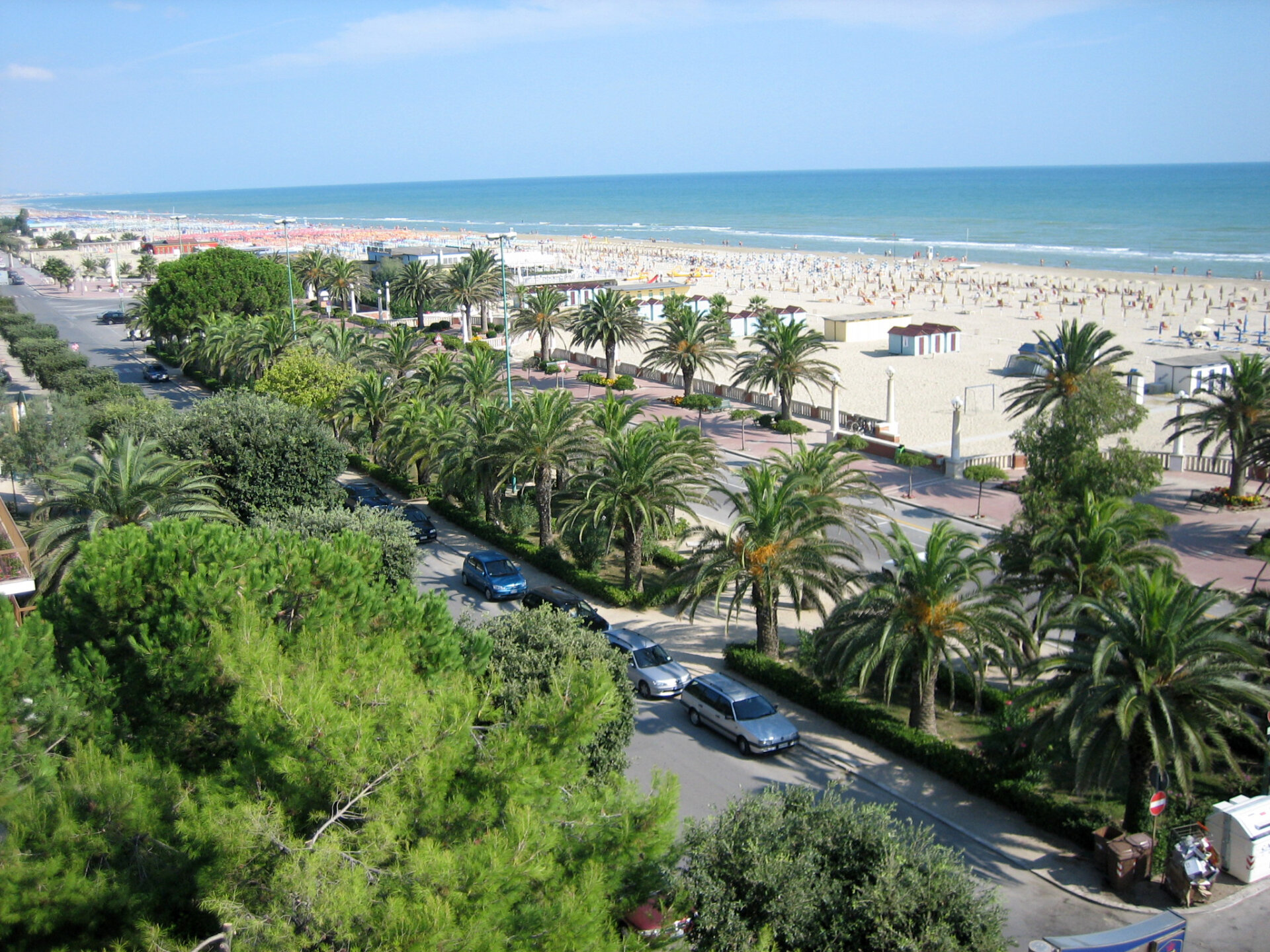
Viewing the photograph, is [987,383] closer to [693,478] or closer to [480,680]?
[693,478]

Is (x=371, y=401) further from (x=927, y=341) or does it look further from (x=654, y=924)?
(x=927, y=341)

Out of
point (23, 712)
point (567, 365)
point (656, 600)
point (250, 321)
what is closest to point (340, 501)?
point (656, 600)

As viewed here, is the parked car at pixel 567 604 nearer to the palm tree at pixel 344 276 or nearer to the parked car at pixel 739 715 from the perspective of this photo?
the parked car at pixel 739 715

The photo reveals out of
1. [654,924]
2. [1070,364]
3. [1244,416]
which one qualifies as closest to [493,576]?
[654,924]

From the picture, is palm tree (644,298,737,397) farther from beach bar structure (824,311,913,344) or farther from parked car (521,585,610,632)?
parked car (521,585,610,632)

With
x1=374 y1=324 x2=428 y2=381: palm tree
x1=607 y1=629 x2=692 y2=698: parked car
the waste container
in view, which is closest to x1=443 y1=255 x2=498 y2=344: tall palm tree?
x1=374 y1=324 x2=428 y2=381: palm tree

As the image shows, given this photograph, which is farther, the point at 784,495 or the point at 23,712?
the point at 784,495

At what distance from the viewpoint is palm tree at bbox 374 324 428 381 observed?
42062mm

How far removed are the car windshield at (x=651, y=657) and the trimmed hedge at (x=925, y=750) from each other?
1.48 metres

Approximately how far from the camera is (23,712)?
39.5ft

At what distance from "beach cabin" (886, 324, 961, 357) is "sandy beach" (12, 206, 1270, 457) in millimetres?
773

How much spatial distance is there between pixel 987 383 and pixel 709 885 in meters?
43.9

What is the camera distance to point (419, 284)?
69312 millimetres

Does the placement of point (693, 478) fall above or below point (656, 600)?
above
